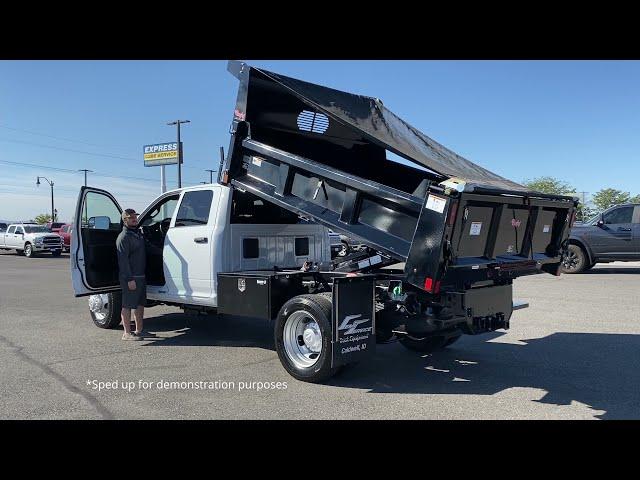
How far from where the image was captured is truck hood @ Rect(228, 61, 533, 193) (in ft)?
17.2

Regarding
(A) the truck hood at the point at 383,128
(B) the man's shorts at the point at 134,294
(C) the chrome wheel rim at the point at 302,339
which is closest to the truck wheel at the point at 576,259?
(A) the truck hood at the point at 383,128

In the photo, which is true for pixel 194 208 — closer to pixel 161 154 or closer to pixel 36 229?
pixel 36 229

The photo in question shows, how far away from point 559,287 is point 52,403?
1113cm

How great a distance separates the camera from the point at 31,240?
27.7 meters

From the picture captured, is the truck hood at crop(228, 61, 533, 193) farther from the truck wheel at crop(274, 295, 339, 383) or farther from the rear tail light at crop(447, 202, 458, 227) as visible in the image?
the truck wheel at crop(274, 295, 339, 383)

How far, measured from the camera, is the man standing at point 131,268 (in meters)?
6.96

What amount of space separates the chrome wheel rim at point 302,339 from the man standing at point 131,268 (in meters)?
2.55

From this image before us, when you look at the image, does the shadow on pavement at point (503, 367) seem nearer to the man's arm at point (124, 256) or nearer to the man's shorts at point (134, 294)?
the man's shorts at point (134, 294)

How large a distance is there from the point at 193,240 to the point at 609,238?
12.7 meters

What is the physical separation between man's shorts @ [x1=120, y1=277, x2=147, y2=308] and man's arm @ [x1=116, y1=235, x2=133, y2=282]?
0.08 meters

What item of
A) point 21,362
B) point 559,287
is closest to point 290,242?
point 21,362

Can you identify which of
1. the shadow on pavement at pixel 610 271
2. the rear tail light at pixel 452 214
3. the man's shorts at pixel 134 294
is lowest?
the shadow on pavement at pixel 610 271

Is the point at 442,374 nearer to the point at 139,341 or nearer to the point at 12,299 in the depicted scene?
the point at 139,341

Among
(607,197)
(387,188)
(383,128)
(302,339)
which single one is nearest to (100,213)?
(302,339)
